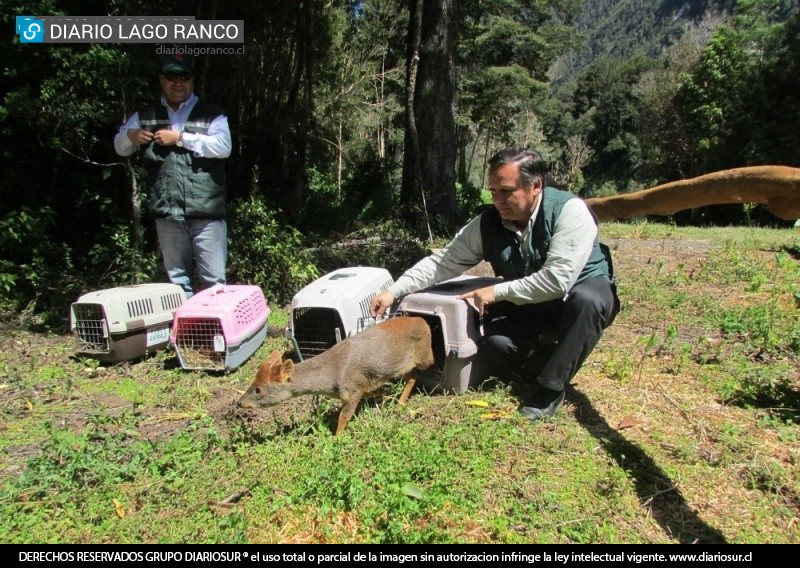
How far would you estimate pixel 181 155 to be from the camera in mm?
4914

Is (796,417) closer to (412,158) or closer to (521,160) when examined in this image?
(521,160)

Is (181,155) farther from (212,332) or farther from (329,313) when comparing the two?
(329,313)

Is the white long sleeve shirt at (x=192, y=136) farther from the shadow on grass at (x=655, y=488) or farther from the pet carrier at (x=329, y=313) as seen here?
the shadow on grass at (x=655, y=488)

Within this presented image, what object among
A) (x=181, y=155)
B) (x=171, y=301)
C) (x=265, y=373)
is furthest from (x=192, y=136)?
(x=265, y=373)

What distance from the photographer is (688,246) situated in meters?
8.33

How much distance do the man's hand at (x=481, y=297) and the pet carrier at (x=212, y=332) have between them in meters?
2.00

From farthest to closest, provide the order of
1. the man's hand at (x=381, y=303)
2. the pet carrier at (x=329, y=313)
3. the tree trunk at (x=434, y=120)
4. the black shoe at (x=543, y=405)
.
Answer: the tree trunk at (x=434, y=120) → the pet carrier at (x=329, y=313) → the man's hand at (x=381, y=303) → the black shoe at (x=543, y=405)

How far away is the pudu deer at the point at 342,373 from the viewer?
3.50 metres

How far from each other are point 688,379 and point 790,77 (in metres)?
29.9

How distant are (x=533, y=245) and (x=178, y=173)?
10.6ft

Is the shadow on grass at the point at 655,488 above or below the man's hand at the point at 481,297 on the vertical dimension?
below

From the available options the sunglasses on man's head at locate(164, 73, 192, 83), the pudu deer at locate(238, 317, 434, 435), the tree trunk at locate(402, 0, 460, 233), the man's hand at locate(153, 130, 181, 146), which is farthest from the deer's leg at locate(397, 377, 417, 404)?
the tree trunk at locate(402, 0, 460, 233)

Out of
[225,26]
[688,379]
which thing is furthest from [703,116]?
[688,379]

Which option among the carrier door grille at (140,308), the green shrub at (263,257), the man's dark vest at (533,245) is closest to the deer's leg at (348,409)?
the man's dark vest at (533,245)
